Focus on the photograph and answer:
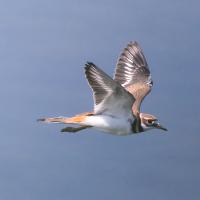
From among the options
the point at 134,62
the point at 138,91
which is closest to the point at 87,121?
A: the point at 138,91

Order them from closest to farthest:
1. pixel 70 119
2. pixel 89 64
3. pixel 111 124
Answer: pixel 89 64
pixel 70 119
pixel 111 124

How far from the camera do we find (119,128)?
47.1ft

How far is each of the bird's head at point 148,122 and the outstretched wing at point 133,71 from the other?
1280mm

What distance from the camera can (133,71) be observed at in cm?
1839

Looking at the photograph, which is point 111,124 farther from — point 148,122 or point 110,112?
point 148,122

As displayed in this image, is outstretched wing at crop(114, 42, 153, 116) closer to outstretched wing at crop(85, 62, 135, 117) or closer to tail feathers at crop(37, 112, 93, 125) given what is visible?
outstretched wing at crop(85, 62, 135, 117)

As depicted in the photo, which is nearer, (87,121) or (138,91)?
(87,121)

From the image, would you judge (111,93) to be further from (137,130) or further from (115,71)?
(115,71)

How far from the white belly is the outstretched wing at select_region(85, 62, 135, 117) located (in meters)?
0.11

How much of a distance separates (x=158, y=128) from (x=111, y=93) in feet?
8.29

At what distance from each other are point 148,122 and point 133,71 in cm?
338

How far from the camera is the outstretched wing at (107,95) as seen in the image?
12.8m

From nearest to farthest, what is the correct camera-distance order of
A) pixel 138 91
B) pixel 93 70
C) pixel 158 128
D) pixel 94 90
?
pixel 93 70 < pixel 94 90 < pixel 158 128 < pixel 138 91

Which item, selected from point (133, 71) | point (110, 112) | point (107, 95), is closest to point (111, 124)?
point (110, 112)
